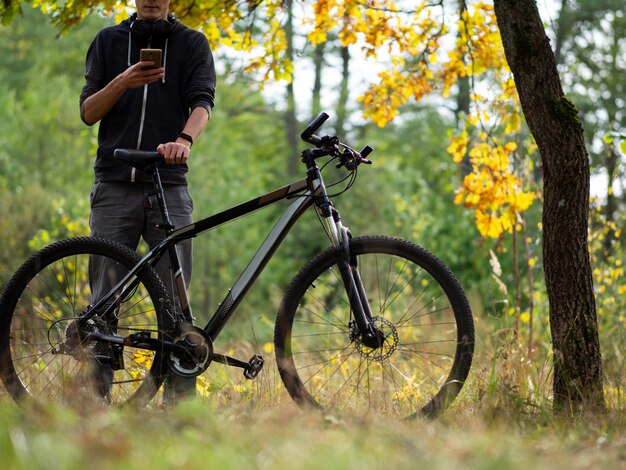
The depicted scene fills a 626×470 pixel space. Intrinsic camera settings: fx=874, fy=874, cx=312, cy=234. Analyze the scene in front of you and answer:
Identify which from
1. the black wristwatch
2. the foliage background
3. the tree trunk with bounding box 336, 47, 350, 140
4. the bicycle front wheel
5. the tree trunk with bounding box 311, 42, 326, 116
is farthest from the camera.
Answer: the tree trunk with bounding box 311, 42, 326, 116

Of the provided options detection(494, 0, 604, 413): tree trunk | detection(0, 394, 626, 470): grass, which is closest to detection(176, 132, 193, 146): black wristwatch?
Answer: detection(0, 394, 626, 470): grass

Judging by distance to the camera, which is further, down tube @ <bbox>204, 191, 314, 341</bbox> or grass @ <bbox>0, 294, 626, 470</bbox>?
down tube @ <bbox>204, 191, 314, 341</bbox>

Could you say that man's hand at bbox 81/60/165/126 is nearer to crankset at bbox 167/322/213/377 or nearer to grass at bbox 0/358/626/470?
crankset at bbox 167/322/213/377

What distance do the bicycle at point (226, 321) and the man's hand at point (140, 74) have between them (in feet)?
0.91

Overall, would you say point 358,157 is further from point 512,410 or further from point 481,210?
point 481,210

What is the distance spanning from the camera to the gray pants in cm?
354

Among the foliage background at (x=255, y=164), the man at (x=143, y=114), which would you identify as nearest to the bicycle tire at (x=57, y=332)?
the man at (x=143, y=114)

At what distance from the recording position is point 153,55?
3.32m

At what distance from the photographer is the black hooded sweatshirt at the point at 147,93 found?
3.56 meters

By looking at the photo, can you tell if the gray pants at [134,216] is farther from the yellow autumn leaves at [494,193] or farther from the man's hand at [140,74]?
the yellow autumn leaves at [494,193]

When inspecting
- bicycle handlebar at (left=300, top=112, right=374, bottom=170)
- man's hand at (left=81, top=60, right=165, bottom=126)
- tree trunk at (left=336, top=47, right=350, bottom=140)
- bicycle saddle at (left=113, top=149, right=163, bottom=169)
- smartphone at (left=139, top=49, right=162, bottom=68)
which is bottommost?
bicycle saddle at (left=113, top=149, right=163, bottom=169)

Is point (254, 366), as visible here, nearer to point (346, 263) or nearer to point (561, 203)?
point (346, 263)

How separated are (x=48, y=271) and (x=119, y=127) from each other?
0.65 metres

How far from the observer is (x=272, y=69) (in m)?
5.44
